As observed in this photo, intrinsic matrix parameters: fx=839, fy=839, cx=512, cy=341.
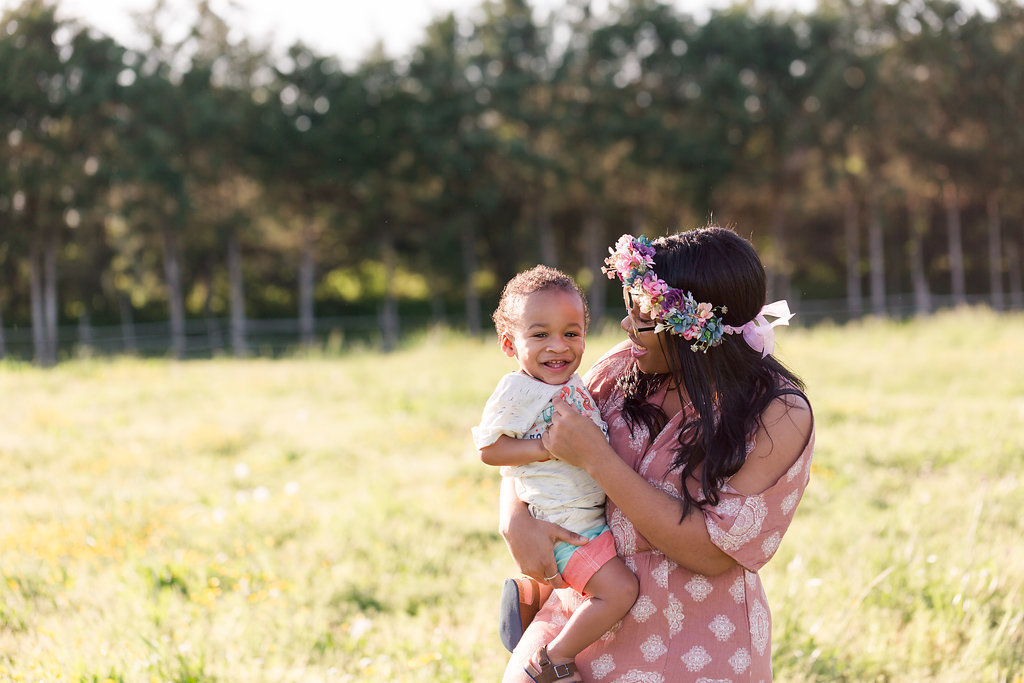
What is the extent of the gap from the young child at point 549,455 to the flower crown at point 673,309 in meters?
0.26

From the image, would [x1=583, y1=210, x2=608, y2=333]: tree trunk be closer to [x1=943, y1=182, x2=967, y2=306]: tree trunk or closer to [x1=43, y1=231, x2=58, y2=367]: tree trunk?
[x1=943, y1=182, x2=967, y2=306]: tree trunk

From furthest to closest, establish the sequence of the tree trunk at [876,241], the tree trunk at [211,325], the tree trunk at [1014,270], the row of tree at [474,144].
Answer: the tree trunk at [1014,270], the tree trunk at [876,241], the tree trunk at [211,325], the row of tree at [474,144]

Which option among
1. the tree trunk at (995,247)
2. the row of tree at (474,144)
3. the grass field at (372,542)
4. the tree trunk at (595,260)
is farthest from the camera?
the tree trunk at (995,247)

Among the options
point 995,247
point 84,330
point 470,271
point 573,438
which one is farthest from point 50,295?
point 995,247

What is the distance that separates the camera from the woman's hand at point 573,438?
2.19 m

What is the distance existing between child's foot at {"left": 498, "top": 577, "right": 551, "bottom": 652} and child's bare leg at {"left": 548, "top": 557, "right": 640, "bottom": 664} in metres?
0.24

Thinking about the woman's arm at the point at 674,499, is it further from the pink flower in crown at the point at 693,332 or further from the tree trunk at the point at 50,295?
the tree trunk at the point at 50,295

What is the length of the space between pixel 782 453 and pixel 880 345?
44.7ft

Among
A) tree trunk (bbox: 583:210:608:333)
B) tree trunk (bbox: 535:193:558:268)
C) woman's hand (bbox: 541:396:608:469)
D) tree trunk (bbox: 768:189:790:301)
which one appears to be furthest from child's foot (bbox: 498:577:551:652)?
tree trunk (bbox: 768:189:790:301)

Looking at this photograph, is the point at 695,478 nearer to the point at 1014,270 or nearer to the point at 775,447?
the point at 775,447

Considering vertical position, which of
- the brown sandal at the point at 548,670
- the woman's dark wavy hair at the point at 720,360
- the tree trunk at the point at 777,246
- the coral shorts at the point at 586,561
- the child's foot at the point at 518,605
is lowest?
the brown sandal at the point at 548,670

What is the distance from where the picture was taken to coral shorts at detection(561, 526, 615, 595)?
2.22 meters

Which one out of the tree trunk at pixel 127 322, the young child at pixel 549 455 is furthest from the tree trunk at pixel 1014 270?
the young child at pixel 549 455

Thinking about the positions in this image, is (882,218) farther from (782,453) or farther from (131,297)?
(782,453)
